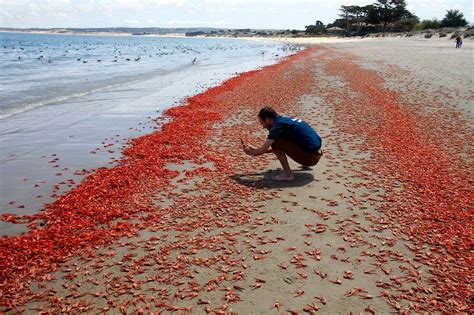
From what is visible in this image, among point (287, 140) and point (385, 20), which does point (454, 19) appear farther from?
point (287, 140)

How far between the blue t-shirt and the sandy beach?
3.06ft

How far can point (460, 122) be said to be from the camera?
15.7 metres

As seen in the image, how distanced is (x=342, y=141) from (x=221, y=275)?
8.63 meters

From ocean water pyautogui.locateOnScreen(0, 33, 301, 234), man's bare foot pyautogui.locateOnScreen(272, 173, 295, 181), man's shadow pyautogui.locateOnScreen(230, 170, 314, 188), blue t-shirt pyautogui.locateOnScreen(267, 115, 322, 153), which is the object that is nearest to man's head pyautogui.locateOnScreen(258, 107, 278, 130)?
blue t-shirt pyautogui.locateOnScreen(267, 115, 322, 153)

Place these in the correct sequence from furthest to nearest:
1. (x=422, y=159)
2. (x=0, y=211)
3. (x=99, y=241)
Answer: (x=422, y=159) → (x=0, y=211) → (x=99, y=241)

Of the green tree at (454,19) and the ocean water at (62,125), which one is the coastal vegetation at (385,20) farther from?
the ocean water at (62,125)

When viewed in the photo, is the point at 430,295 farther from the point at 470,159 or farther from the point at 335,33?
the point at 335,33

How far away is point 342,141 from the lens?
13.3 m

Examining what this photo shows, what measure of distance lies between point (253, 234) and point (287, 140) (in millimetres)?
3040

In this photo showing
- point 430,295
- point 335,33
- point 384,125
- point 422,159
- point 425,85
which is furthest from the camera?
point 335,33

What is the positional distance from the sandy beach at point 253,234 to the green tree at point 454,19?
332ft

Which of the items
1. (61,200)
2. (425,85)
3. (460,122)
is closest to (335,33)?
(425,85)

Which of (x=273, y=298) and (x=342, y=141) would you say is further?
(x=342, y=141)

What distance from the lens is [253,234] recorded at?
720 centimetres
